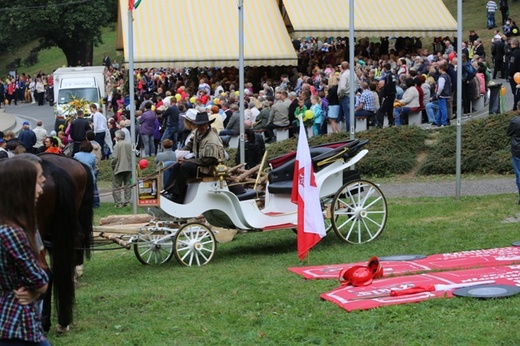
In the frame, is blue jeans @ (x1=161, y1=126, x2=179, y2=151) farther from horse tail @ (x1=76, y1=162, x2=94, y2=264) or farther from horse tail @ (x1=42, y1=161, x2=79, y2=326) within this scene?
horse tail @ (x1=42, y1=161, x2=79, y2=326)

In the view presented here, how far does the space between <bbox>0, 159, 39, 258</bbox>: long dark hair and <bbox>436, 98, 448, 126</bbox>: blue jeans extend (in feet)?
66.1

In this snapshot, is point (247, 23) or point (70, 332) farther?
point (247, 23)

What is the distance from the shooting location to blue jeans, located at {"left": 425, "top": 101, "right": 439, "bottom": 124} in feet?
82.3

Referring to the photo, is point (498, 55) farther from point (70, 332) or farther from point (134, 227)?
point (70, 332)

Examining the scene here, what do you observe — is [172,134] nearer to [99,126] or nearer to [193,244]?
[99,126]

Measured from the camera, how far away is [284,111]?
25.7 meters

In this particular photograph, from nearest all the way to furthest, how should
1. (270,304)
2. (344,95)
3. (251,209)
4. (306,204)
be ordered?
(270,304), (306,204), (251,209), (344,95)

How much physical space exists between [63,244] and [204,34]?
24.4 m

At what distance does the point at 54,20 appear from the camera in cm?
5894

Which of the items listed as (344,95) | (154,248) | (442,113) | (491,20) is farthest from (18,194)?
(491,20)

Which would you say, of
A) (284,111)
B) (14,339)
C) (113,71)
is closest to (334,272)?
(14,339)

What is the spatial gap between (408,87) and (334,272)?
50.0ft

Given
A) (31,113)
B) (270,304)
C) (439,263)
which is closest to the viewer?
(270,304)

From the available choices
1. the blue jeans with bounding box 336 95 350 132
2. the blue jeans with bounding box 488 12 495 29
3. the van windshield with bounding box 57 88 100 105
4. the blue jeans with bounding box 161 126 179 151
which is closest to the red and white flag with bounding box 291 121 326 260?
the blue jeans with bounding box 336 95 350 132
